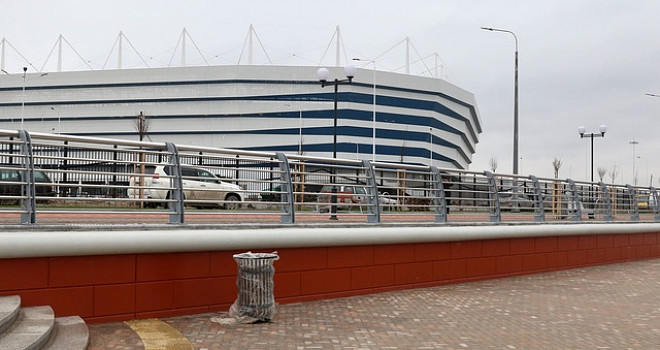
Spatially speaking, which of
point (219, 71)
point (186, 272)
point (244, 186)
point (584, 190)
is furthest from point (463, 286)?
point (219, 71)

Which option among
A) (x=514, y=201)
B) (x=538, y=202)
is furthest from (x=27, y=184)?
(x=538, y=202)

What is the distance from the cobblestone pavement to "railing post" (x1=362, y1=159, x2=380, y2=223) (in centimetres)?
120

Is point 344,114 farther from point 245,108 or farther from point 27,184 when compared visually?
point 27,184

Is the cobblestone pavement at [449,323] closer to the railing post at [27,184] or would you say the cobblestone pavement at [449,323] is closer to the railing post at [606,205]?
the railing post at [27,184]

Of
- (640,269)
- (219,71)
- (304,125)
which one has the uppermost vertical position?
(219,71)

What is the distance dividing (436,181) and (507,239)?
2.10 metres

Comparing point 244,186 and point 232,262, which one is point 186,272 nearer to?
point 232,262

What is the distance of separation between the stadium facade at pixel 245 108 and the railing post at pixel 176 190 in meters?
74.2

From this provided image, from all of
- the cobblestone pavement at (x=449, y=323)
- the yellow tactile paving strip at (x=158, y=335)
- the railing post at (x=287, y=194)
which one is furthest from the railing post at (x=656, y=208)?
the yellow tactile paving strip at (x=158, y=335)

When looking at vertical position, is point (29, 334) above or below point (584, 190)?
below

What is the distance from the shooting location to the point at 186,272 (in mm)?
7469

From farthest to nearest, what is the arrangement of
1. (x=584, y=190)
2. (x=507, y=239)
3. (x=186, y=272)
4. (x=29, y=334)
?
(x=584, y=190), (x=507, y=239), (x=186, y=272), (x=29, y=334)

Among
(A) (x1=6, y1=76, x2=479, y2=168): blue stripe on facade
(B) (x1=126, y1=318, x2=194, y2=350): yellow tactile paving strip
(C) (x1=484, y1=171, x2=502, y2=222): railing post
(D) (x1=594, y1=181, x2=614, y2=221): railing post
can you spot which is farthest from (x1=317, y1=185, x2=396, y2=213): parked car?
(A) (x1=6, y1=76, x2=479, y2=168): blue stripe on facade

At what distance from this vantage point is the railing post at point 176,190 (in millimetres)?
7660
